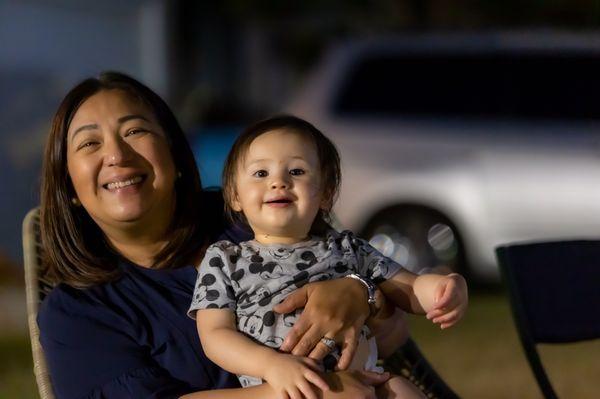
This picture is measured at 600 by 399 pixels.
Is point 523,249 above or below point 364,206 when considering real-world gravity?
above

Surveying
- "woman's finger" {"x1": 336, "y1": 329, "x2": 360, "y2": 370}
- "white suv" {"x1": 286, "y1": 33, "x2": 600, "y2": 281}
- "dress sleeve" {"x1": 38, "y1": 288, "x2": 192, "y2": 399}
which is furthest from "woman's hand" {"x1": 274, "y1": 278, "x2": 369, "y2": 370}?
"white suv" {"x1": 286, "y1": 33, "x2": 600, "y2": 281}

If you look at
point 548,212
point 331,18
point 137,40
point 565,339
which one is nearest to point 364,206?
point 548,212

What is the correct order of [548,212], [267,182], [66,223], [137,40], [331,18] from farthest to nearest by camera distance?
[331,18]
[137,40]
[548,212]
[66,223]
[267,182]

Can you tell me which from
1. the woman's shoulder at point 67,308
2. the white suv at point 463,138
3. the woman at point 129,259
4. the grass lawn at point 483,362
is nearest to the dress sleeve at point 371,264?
the woman at point 129,259

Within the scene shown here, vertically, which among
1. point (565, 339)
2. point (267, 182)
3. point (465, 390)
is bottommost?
point (465, 390)

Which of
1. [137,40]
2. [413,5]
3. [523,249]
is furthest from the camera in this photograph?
[413,5]

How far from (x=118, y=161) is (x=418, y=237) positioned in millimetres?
5827

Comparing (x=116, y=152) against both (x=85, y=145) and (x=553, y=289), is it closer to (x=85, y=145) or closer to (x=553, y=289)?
(x=85, y=145)

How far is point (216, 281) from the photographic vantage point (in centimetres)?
280

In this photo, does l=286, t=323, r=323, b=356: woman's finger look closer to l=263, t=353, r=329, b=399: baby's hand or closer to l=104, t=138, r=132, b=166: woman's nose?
l=263, t=353, r=329, b=399: baby's hand

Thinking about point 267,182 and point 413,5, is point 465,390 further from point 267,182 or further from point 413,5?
point 413,5

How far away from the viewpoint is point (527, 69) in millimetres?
8711

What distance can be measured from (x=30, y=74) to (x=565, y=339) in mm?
7261

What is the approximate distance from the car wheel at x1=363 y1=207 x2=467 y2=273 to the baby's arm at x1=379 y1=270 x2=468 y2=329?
5.57 meters
